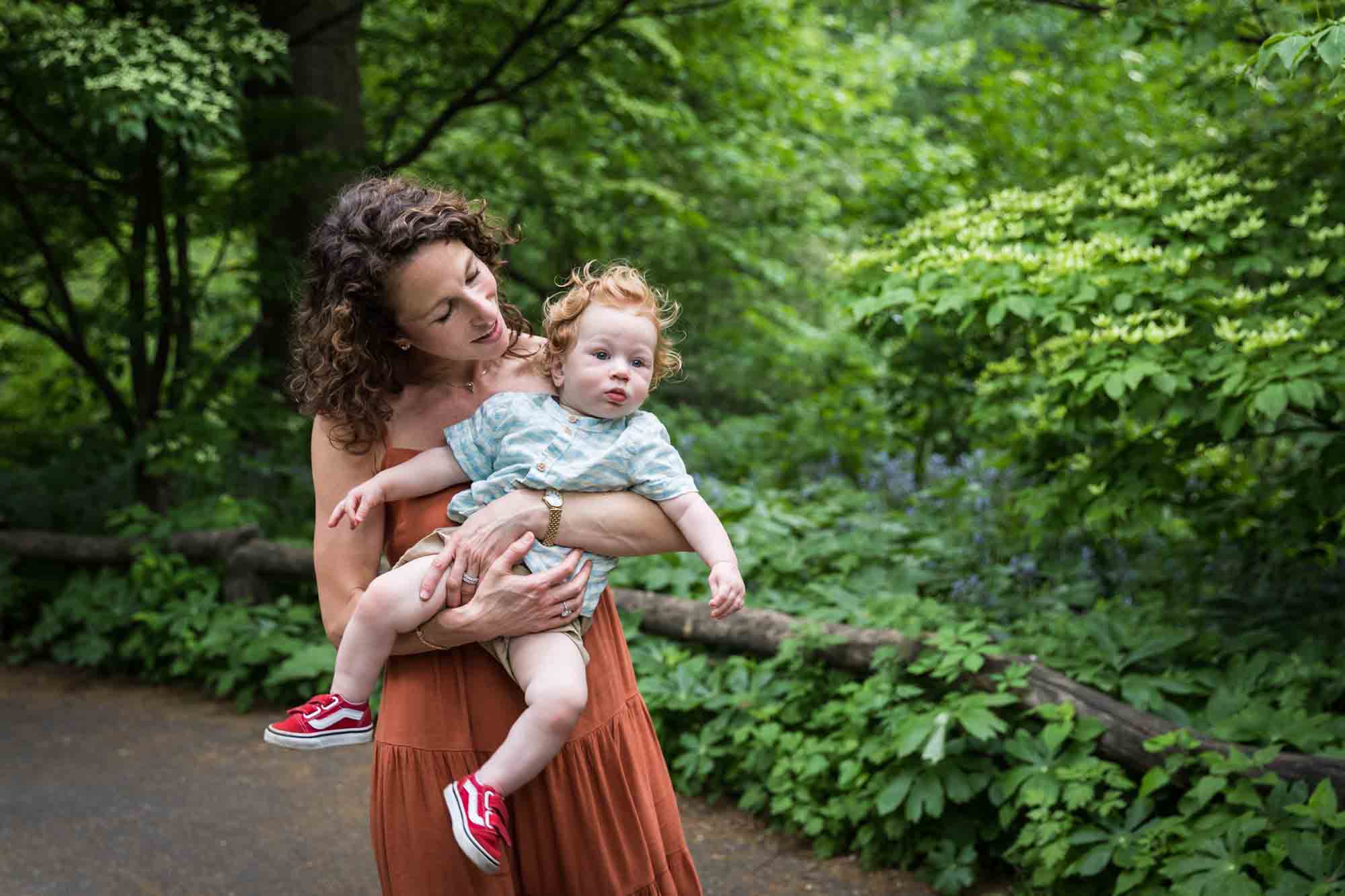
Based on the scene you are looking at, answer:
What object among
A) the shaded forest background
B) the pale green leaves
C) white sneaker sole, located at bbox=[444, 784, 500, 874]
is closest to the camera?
white sneaker sole, located at bbox=[444, 784, 500, 874]

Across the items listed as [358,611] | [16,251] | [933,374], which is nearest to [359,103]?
[16,251]

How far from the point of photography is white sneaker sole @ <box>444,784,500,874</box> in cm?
177

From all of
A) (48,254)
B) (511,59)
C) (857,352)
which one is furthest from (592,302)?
(857,352)

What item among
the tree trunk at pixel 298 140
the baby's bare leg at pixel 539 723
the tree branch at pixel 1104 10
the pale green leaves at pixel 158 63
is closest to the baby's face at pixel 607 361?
the baby's bare leg at pixel 539 723

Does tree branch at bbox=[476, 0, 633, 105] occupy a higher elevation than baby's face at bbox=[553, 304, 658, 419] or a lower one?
higher

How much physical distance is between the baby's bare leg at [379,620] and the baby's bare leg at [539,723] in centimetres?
21

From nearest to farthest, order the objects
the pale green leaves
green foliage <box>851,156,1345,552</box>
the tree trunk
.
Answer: green foliage <box>851,156,1345,552</box> → the pale green leaves → the tree trunk

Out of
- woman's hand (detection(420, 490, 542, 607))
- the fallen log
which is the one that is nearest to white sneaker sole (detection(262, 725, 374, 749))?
woman's hand (detection(420, 490, 542, 607))

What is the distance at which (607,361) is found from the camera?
6.49 feet

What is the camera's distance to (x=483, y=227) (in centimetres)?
200

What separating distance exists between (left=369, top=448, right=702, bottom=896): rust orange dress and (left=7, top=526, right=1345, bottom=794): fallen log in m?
1.70

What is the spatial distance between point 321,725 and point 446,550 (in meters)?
0.38

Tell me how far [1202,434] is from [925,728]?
1215mm

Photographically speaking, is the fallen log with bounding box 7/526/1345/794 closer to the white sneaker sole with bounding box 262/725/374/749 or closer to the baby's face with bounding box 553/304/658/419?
the baby's face with bounding box 553/304/658/419
